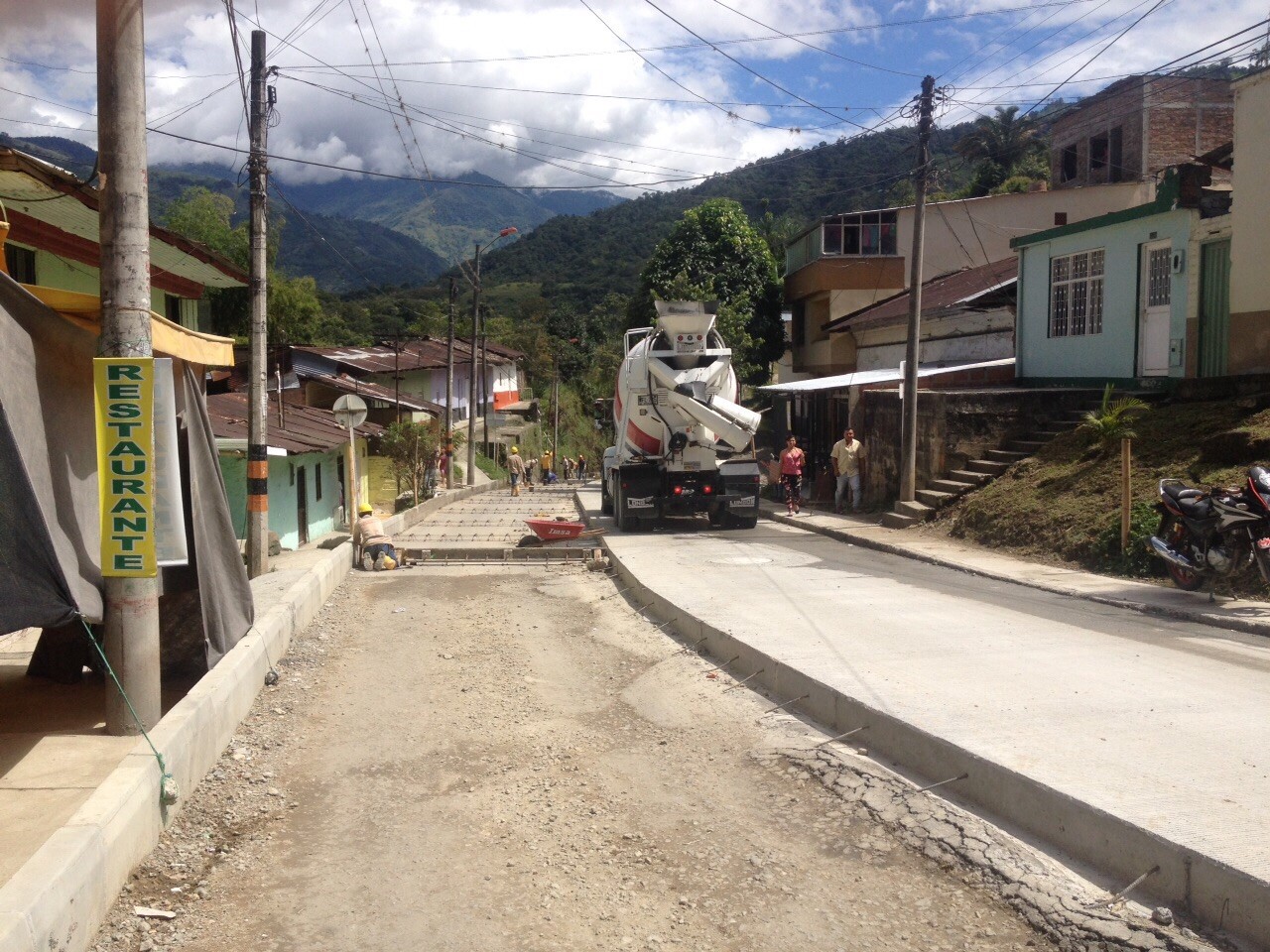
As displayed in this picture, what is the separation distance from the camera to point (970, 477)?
763 inches

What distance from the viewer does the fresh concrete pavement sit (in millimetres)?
4684

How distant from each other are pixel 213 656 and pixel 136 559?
5.49 feet

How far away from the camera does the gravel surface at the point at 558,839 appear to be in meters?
4.51

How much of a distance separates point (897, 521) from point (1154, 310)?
5.62 metres

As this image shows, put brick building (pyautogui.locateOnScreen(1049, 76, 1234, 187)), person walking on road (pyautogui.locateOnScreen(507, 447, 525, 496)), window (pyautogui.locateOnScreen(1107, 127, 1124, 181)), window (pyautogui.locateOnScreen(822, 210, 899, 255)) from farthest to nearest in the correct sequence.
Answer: person walking on road (pyautogui.locateOnScreen(507, 447, 525, 496)) < window (pyautogui.locateOnScreen(1107, 127, 1124, 181)) < brick building (pyautogui.locateOnScreen(1049, 76, 1234, 187)) < window (pyautogui.locateOnScreen(822, 210, 899, 255))

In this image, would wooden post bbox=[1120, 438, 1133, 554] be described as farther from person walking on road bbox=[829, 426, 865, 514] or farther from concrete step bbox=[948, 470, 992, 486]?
person walking on road bbox=[829, 426, 865, 514]

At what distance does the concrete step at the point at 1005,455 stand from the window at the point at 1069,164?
2757 centimetres

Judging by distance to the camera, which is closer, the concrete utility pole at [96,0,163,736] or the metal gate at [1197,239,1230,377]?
the concrete utility pole at [96,0,163,736]

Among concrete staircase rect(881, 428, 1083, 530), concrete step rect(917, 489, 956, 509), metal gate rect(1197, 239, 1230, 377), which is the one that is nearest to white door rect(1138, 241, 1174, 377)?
metal gate rect(1197, 239, 1230, 377)

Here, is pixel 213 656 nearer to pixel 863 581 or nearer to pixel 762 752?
pixel 762 752

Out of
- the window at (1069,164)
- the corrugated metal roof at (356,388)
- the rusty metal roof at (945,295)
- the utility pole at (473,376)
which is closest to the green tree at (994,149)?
the window at (1069,164)

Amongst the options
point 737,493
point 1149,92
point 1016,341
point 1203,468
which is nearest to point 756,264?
point 1149,92

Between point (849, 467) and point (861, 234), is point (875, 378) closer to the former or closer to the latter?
point (849, 467)

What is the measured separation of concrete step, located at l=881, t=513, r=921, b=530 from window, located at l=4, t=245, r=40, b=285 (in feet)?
46.1
